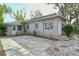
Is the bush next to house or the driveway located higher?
the bush next to house

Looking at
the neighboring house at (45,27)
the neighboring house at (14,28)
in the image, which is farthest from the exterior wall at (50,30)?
the neighboring house at (14,28)

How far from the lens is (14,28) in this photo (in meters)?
3.08

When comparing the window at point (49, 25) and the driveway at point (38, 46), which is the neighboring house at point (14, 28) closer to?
the driveway at point (38, 46)

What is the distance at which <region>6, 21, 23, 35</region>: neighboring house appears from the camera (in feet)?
10.0

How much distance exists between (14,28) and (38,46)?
0.43 metres

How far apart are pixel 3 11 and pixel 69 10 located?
3.12ft

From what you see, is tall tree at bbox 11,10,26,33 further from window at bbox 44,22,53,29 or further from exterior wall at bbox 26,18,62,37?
window at bbox 44,22,53,29

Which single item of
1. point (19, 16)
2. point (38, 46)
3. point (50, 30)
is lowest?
point (38, 46)

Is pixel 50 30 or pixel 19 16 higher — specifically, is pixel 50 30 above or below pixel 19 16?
below

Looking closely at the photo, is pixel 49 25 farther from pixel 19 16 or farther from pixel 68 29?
pixel 19 16

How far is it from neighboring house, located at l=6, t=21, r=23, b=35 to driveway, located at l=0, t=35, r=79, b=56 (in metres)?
0.09

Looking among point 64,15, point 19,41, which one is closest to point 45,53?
point 19,41

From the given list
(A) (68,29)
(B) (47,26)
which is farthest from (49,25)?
(A) (68,29)

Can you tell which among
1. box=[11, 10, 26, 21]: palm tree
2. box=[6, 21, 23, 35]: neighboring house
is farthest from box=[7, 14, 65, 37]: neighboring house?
box=[11, 10, 26, 21]: palm tree
